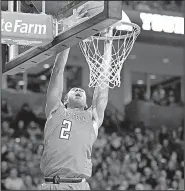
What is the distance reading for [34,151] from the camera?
13508 mm

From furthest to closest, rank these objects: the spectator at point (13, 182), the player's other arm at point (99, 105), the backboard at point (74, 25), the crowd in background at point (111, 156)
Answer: the crowd in background at point (111, 156) → the spectator at point (13, 182) → the player's other arm at point (99, 105) → the backboard at point (74, 25)

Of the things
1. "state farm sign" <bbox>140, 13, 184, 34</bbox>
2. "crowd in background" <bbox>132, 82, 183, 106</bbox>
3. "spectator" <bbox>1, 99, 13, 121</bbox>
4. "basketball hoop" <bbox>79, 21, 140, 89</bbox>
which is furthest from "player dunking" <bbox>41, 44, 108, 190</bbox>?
"crowd in background" <bbox>132, 82, 183, 106</bbox>

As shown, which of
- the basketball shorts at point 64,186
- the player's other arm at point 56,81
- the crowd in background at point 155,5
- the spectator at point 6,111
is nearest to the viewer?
the basketball shorts at point 64,186

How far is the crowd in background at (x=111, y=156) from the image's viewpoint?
1266 cm

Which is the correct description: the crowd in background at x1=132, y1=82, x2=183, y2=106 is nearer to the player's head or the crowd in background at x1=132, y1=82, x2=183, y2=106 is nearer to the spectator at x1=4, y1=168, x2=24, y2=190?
the spectator at x1=4, y1=168, x2=24, y2=190

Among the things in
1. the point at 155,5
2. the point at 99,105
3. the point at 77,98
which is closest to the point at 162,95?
the point at 155,5

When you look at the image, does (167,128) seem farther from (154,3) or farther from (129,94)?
(154,3)

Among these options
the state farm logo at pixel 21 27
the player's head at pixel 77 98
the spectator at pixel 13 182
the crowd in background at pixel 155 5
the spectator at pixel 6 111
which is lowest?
Answer: the spectator at pixel 13 182

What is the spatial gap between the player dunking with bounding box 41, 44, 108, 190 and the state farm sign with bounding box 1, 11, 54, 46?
69 cm

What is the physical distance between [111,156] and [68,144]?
26.1ft

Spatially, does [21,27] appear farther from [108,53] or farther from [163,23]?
[163,23]

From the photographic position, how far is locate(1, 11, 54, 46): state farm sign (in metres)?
5.23

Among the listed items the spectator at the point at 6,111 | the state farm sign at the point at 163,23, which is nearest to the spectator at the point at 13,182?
the spectator at the point at 6,111

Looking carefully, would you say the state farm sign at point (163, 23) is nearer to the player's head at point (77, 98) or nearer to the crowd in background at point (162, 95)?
the crowd in background at point (162, 95)
